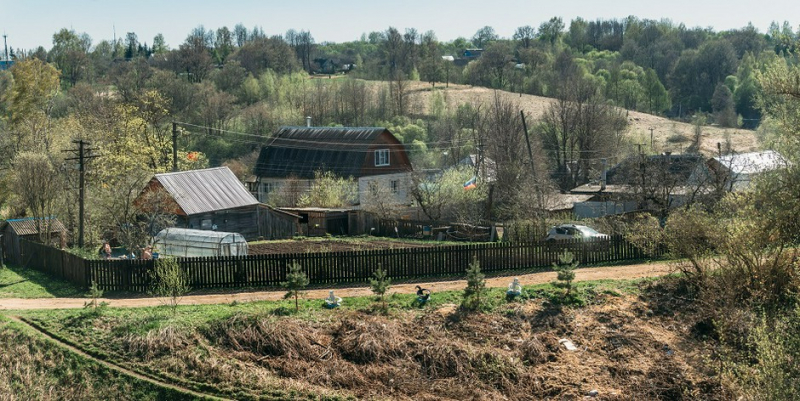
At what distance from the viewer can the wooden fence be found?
25.6 m

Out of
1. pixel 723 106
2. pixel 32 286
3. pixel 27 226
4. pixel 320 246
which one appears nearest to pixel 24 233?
pixel 27 226

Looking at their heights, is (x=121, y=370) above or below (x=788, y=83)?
below

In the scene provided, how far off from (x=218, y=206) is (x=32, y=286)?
11169 mm

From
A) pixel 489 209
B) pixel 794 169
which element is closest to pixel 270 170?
pixel 489 209

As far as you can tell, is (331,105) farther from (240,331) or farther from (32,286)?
(240,331)

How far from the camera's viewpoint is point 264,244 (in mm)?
35875

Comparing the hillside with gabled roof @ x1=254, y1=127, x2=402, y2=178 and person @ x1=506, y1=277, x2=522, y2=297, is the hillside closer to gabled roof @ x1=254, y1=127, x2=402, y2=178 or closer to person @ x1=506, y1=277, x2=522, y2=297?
gabled roof @ x1=254, y1=127, x2=402, y2=178

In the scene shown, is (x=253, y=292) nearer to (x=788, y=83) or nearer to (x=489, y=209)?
(x=788, y=83)

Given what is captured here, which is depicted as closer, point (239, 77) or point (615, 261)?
point (615, 261)

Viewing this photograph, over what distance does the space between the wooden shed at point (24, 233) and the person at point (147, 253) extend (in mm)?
6254

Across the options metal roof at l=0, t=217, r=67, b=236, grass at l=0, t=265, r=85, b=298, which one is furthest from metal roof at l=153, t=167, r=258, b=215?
grass at l=0, t=265, r=85, b=298

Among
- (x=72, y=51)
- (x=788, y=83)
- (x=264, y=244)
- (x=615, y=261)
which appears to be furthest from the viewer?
(x=72, y=51)

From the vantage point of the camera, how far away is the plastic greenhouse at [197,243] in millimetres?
30944

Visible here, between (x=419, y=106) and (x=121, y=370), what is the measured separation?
252 ft
